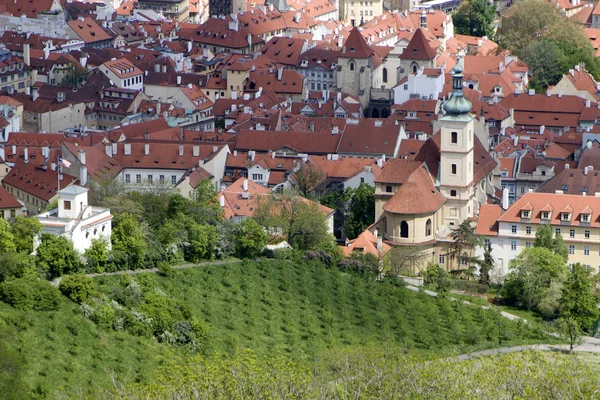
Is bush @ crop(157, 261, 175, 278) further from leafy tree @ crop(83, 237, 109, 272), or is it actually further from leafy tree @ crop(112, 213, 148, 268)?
leafy tree @ crop(83, 237, 109, 272)

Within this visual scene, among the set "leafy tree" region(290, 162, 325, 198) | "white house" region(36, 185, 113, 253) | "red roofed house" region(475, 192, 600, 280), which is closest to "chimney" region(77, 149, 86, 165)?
"leafy tree" region(290, 162, 325, 198)

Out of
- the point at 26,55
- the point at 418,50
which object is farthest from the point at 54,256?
the point at 26,55

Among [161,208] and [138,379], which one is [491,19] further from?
[138,379]

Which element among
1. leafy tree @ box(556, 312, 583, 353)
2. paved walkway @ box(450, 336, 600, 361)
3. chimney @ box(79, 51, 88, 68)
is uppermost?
chimney @ box(79, 51, 88, 68)

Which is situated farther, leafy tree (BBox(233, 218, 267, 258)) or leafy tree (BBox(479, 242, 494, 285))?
leafy tree (BBox(479, 242, 494, 285))

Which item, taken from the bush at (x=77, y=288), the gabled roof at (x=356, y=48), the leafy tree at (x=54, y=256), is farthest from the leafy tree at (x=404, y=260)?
the gabled roof at (x=356, y=48)

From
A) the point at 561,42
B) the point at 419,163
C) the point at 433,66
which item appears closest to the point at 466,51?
the point at 561,42
